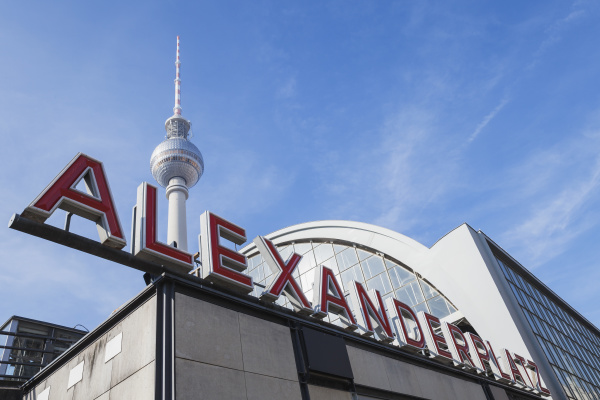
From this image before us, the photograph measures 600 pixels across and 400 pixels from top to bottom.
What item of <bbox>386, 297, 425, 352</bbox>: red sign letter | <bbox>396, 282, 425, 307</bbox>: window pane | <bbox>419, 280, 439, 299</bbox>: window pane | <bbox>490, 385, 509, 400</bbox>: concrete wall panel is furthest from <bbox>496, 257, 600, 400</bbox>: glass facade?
<bbox>386, 297, 425, 352</bbox>: red sign letter

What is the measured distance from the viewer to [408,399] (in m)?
17.4

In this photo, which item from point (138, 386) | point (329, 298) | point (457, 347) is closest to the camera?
point (138, 386)

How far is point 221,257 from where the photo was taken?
13.9 metres

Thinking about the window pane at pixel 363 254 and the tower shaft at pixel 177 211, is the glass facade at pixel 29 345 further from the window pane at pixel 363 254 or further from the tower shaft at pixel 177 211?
the tower shaft at pixel 177 211

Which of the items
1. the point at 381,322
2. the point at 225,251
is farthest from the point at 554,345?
the point at 225,251

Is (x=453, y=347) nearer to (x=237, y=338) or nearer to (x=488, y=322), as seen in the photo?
(x=488, y=322)

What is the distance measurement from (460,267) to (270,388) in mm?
26340

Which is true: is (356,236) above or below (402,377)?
above

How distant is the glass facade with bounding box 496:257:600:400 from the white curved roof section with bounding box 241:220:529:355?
10.8 feet

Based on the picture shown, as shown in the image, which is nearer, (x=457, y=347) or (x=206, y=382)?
(x=206, y=382)

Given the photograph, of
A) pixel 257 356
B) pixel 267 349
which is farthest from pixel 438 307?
pixel 257 356

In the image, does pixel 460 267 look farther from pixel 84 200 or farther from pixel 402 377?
pixel 84 200

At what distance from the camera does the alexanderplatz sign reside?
11.7 metres

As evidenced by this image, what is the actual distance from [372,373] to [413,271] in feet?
74.4
